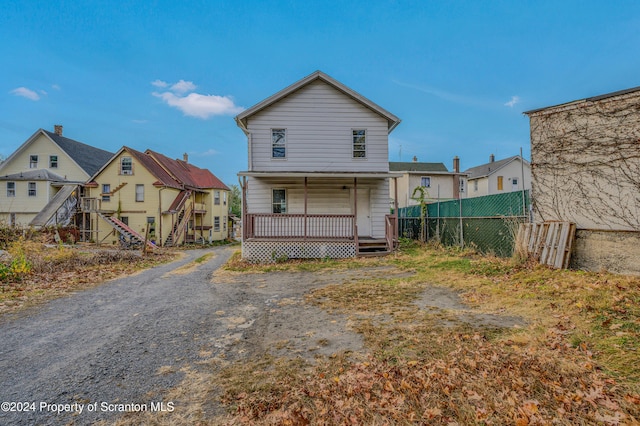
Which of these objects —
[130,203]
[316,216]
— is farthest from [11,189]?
[316,216]

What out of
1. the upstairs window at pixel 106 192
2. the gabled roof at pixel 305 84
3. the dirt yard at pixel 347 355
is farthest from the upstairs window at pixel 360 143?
the upstairs window at pixel 106 192

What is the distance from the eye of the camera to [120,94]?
23938mm

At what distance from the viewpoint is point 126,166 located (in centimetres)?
2450

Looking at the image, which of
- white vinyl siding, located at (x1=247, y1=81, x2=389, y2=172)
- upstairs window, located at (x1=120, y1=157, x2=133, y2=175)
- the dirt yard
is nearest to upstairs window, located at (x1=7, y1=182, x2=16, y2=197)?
upstairs window, located at (x1=120, y1=157, x2=133, y2=175)

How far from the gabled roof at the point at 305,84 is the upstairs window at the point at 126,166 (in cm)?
1527

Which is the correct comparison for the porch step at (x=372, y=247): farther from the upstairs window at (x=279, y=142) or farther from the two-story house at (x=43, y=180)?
the two-story house at (x=43, y=180)

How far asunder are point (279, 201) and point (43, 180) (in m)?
23.4

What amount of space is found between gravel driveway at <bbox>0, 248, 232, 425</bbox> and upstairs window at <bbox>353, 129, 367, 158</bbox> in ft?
30.4

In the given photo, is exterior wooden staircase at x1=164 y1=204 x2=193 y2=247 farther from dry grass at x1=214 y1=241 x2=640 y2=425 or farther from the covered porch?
dry grass at x1=214 y1=241 x2=640 y2=425

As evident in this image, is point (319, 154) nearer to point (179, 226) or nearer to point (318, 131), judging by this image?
point (318, 131)

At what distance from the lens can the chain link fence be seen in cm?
898

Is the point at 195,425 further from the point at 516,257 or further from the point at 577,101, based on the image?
the point at 577,101

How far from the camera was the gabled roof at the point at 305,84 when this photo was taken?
13448 mm

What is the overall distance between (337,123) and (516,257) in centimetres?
909
